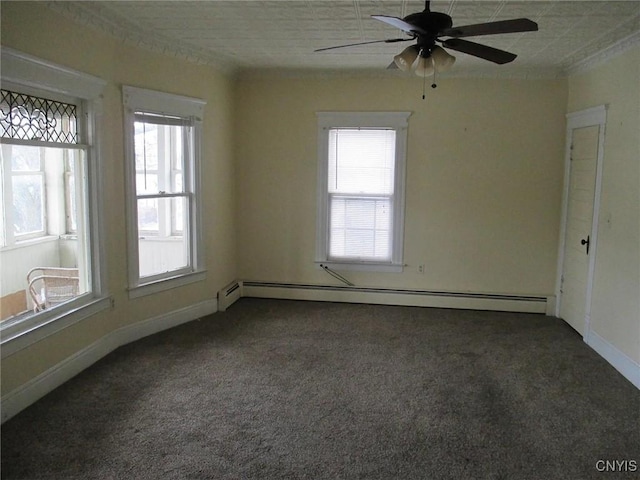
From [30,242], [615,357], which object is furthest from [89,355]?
[615,357]

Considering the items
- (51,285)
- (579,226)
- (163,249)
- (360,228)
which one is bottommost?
(51,285)

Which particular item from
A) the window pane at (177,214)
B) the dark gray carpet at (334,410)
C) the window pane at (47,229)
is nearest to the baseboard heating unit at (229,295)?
the dark gray carpet at (334,410)

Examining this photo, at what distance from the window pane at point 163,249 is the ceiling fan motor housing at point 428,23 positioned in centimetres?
297

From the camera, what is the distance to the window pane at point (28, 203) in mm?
3463

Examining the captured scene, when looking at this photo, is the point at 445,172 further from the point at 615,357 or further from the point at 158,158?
the point at 158,158

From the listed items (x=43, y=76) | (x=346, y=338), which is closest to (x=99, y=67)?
(x=43, y=76)

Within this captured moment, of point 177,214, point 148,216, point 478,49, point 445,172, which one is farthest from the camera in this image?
point 445,172

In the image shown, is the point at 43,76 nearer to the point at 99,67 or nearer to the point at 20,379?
the point at 99,67

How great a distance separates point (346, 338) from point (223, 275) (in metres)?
1.73

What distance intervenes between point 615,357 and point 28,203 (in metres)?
4.61

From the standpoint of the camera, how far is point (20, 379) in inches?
131

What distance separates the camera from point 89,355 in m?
4.06

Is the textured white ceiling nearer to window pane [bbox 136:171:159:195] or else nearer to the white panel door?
the white panel door

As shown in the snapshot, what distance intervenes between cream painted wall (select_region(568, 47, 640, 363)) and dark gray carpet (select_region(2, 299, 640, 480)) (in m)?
0.38
